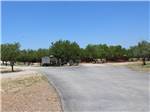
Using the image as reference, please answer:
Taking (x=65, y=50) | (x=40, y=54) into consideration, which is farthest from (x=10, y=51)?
(x=40, y=54)

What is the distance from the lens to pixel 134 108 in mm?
14281

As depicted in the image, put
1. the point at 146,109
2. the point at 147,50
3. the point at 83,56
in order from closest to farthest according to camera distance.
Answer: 1. the point at 146,109
2. the point at 147,50
3. the point at 83,56

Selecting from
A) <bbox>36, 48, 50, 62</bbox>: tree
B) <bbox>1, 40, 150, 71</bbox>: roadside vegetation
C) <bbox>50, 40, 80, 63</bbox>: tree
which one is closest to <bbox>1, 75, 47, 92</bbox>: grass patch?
<bbox>1, 40, 150, 71</bbox>: roadside vegetation

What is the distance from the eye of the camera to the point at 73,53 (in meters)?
93.0

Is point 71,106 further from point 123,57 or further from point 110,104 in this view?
point 123,57

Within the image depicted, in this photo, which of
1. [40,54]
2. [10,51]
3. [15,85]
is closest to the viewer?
[15,85]

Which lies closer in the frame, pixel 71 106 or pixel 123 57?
pixel 71 106

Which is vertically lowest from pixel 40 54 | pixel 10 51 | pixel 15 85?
pixel 15 85

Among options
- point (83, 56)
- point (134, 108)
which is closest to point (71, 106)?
point (134, 108)

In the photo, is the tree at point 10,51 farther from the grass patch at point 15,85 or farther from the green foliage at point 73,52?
the grass patch at point 15,85

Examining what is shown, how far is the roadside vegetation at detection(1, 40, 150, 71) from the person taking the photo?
A: 64912 mm

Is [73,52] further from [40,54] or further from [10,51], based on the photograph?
[10,51]

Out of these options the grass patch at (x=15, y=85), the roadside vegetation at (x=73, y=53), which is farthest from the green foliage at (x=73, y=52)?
the grass patch at (x=15, y=85)

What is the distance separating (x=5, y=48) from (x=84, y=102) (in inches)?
1919
